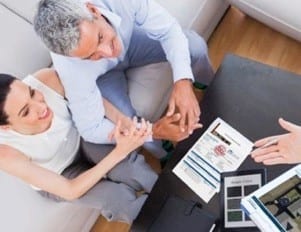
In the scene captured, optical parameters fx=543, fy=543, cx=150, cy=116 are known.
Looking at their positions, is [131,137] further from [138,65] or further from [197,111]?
[138,65]

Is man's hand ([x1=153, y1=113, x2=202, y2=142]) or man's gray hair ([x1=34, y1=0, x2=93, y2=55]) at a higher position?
man's gray hair ([x1=34, y1=0, x2=93, y2=55])

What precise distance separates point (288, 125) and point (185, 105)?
1.09ft

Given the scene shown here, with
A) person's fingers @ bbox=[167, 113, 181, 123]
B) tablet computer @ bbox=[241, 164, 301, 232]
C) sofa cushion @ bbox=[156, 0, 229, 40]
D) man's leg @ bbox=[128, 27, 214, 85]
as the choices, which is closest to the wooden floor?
sofa cushion @ bbox=[156, 0, 229, 40]

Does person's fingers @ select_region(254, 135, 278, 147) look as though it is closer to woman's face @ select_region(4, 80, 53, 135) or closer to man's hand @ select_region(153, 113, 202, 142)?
man's hand @ select_region(153, 113, 202, 142)

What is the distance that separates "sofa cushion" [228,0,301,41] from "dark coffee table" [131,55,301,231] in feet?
1.37

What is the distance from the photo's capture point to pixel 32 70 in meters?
1.89

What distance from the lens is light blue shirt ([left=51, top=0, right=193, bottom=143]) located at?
162 centimetres

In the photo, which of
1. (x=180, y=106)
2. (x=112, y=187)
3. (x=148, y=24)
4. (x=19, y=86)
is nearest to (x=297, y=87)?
(x=180, y=106)

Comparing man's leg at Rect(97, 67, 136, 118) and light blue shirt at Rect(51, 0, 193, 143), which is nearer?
light blue shirt at Rect(51, 0, 193, 143)

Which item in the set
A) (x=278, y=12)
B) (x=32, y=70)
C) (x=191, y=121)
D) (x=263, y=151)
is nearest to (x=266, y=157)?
(x=263, y=151)

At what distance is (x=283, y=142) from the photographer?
1.52m

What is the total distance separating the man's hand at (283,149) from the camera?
1.49 metres

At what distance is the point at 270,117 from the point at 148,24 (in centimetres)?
52

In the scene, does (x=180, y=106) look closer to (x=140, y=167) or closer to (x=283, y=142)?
(x=140, y=167)
